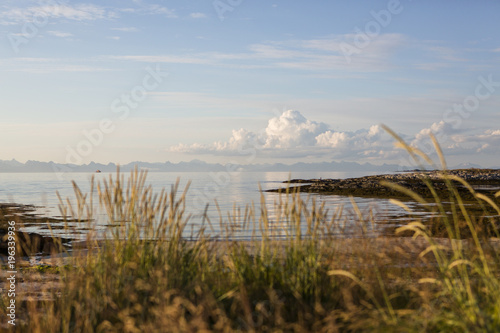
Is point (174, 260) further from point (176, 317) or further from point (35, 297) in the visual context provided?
point (35, 297)

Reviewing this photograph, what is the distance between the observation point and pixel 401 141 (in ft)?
14.3

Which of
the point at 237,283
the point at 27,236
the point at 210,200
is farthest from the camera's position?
the point at 210,200

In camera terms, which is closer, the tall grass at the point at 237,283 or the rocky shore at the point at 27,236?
the tall grass at the point at 237,283

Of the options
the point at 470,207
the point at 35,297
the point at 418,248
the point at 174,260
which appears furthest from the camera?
the point at 470,207

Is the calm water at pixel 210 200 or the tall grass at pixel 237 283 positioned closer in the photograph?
the tall grass at pixel 237 283

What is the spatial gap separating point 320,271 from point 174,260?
5.47 ft

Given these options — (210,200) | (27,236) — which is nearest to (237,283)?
(27,236)

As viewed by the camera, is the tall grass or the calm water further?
the calm water

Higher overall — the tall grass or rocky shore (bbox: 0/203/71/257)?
the tall grass

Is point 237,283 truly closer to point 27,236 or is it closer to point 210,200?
point 27,236

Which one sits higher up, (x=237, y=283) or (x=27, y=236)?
(x=27, y=236)

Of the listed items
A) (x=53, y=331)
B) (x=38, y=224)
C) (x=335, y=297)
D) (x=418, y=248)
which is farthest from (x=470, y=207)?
(x=53, y=331)

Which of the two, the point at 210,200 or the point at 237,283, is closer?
the point at 237,283

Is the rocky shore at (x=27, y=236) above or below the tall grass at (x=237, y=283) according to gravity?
below
